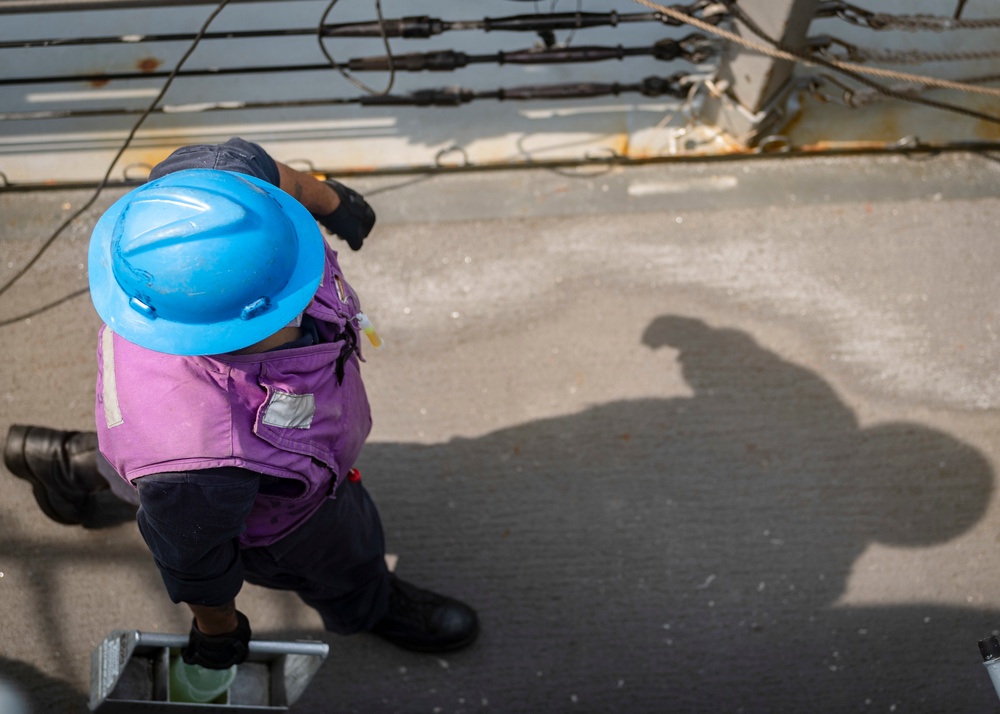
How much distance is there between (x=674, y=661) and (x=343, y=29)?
2423mm

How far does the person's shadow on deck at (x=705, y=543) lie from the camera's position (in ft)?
8.14

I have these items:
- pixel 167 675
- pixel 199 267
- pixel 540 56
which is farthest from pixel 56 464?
pixel 540 56

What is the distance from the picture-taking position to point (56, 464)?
95.9 inches

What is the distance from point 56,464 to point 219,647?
2.85 feet

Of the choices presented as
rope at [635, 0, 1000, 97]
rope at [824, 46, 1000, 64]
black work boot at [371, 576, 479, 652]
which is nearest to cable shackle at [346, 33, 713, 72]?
rope at [635, 0, 1000, 97]

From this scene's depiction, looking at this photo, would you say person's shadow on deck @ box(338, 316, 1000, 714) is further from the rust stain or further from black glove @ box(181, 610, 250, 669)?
the rust stain

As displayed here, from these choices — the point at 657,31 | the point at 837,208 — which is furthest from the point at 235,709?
the point at 657,31

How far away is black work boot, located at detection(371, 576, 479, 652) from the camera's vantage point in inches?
96.0

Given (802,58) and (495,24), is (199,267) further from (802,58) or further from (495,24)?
(802,58)

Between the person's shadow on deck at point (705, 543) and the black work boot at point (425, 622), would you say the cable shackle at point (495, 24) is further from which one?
the black work boot at point (425, 622)

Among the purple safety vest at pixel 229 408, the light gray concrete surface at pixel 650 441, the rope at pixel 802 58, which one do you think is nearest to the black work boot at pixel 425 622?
the light gray concrete surface at pixel 650 441

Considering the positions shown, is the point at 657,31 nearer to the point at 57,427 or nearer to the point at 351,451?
the point at 351,451

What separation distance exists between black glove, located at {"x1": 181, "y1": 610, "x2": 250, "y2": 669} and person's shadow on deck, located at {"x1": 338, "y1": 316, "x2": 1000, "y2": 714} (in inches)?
21.0

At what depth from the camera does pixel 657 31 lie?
3.43m
